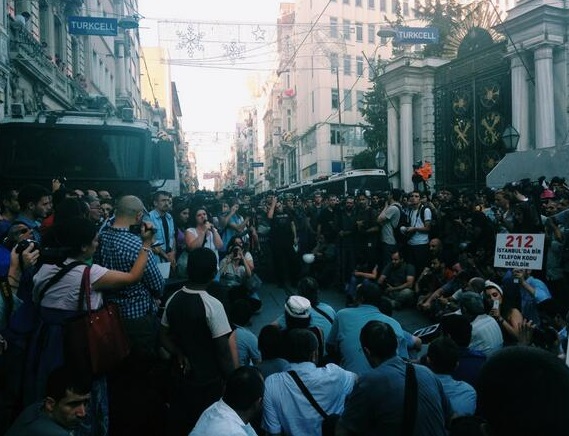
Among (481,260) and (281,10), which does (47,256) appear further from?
(281,10)

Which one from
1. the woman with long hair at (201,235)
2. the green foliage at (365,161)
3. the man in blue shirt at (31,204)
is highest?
the green foliage at (365,161)

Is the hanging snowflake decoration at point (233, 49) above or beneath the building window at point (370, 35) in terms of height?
beneath

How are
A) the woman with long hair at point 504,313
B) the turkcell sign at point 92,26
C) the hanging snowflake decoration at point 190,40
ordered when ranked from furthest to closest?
the hanging snowflake decoration at point 190,40
the turkcell sign at point 92,26
the woman with long hair at point 504,313

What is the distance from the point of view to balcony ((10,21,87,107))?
16.7m

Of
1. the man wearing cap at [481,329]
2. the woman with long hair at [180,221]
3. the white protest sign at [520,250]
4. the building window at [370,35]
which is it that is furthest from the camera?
the building window at [370,35]

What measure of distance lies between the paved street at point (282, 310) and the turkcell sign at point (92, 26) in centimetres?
861

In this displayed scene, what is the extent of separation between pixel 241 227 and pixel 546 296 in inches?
202

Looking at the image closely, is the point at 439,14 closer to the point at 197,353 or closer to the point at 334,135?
the point at 334,135

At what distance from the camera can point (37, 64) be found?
60.0ft

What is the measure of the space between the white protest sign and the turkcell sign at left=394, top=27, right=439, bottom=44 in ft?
44.1

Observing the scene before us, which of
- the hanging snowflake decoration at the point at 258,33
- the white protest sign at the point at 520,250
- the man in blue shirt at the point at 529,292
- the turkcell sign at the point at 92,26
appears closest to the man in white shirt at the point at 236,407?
the white protest sign at the point at 520,250

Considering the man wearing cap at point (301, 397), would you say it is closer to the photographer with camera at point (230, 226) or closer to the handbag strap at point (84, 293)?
the handbag strap at point (84, 293)

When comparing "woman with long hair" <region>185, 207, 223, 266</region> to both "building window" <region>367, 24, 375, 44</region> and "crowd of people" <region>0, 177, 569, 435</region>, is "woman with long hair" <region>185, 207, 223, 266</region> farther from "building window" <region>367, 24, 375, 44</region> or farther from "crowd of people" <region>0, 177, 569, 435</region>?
"building window" <region>367, 24, 375, 44</region>

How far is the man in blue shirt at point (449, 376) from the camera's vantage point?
378cm
